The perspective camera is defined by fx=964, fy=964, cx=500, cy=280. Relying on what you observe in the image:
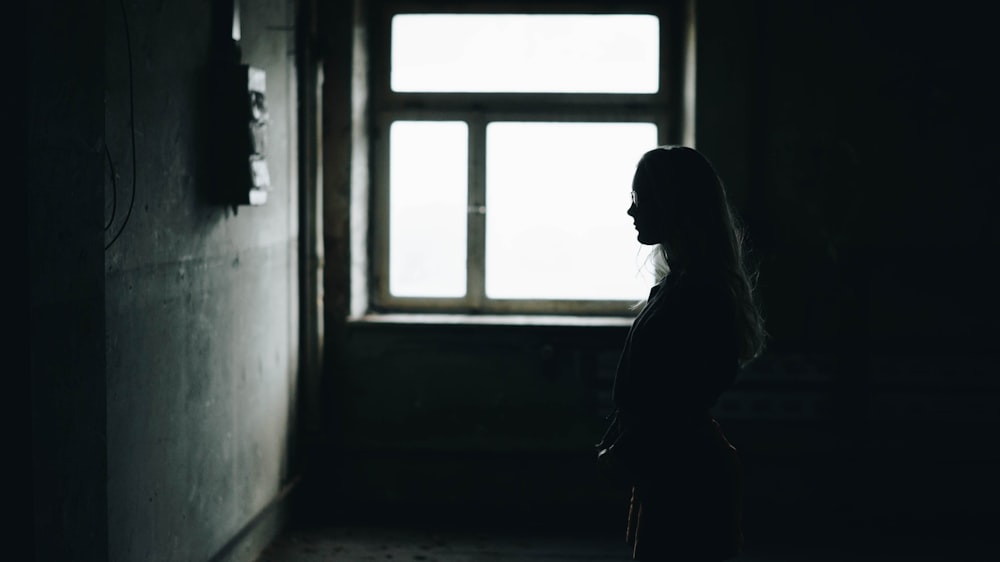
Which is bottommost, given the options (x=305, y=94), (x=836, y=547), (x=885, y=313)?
(x=836, y=547)

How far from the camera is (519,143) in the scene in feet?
14.1

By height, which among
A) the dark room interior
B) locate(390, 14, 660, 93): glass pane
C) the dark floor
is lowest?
the dark floor

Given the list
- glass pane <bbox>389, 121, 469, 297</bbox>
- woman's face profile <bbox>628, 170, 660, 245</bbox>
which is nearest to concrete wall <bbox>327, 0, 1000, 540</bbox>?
glass pane <bbox>389, 121, 469, 297</bbox>

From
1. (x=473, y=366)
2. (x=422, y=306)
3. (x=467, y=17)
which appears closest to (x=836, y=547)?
(x=473, y=366)

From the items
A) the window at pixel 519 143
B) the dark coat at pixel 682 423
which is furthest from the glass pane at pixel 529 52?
the dark coat at pixel 682 423

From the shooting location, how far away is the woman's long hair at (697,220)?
196 centimetres

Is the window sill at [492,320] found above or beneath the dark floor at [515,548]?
above

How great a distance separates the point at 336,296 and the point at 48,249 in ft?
8.08

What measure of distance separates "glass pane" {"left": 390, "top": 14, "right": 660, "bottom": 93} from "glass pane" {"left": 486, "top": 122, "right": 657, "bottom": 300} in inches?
7.7

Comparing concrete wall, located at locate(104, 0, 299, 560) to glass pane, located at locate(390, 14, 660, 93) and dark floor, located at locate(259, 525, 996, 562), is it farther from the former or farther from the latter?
glass pane, located at locate(390, 14, 660, 93)

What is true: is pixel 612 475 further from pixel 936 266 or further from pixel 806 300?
pixel 936 266

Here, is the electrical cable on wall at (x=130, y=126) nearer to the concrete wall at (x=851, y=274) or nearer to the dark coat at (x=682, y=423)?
the dark coat at (x=682, y=423)

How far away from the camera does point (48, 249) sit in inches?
A: 66.1

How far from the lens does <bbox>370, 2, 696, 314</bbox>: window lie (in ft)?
14.0
